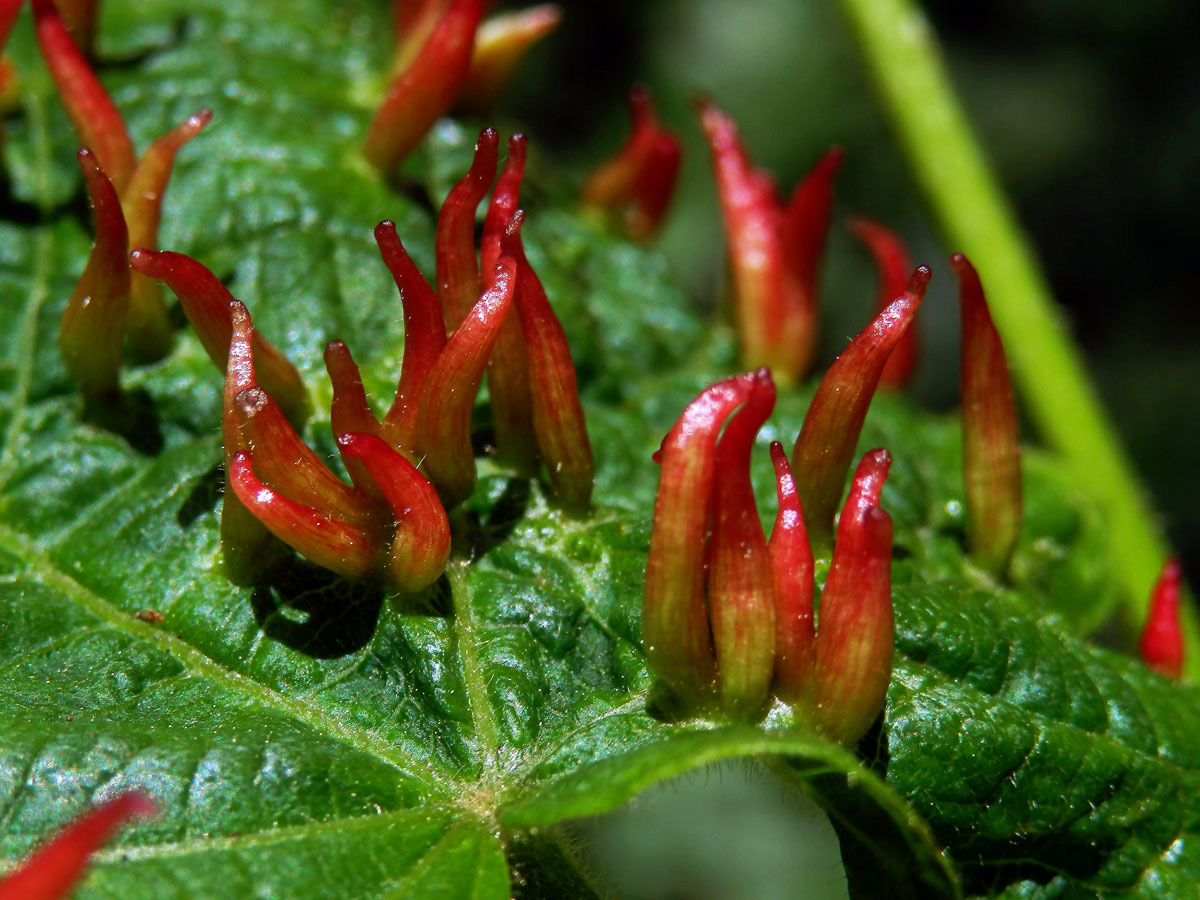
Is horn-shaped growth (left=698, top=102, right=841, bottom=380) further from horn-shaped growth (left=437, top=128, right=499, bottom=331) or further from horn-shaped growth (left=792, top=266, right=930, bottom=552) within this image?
horn-shaped growth (left=437, top=128, right=499, bottom=331)

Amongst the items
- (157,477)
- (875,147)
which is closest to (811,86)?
(875,147)

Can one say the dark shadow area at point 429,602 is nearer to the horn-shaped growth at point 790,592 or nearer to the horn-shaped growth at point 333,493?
the horn-shaped growth at point 333,493

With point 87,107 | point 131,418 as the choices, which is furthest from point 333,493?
point 87,107

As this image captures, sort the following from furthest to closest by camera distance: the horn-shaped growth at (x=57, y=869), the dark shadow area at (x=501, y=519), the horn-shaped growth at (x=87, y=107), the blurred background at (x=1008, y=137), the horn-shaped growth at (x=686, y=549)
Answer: the blurred background at (x=1008, y=137) < the horn-shaped growth at (x=87, y=107) < the dark shadow area at (x=501, y=519) < the horn-shaped growth at (x=686, y=549) < the horn-shaped growth at (x=57, y=869)

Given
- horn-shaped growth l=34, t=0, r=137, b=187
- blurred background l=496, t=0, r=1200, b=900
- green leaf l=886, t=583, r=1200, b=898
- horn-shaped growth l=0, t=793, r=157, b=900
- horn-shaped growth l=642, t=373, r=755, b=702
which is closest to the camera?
horn-shaped growth l=0, t=793, r=157, b=900

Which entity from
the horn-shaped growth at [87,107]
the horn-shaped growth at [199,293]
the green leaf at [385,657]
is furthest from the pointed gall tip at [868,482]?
the horn-shaped growth at [87,107]

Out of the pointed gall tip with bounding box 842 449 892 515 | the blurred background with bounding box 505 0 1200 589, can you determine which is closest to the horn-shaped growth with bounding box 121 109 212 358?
the pointed gall tip with bounding box 842 449 892 515
